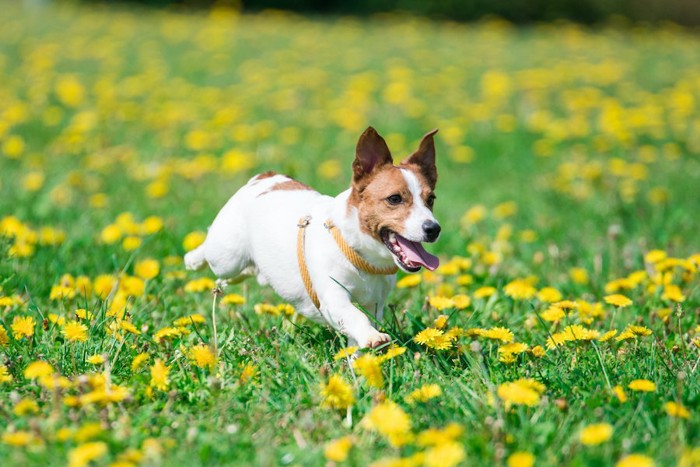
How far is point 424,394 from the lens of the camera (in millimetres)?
2553

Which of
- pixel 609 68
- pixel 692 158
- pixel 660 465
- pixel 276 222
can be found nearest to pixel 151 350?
pixel 276 222

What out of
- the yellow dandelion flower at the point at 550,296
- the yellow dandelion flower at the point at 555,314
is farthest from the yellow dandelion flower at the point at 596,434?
the yellow dandelion flower at the point at 550,296

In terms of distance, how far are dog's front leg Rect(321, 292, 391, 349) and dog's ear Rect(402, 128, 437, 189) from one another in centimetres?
56

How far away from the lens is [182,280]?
401 centimetres

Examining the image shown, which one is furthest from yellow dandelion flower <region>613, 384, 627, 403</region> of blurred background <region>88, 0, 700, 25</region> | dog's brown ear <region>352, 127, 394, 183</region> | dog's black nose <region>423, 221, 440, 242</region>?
blurred background <region>88, 0, 700, 25</region>

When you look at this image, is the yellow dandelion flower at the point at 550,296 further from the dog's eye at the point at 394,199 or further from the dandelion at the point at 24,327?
the dandelion at the point at 24,327

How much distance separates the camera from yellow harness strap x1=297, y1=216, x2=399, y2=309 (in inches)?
118

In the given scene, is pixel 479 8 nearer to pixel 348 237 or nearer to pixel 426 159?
pixel 426 159

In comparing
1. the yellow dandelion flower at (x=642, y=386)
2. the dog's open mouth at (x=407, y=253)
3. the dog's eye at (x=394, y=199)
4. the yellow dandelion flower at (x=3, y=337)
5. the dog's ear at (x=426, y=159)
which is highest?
the dog's ear at (x=426, y=159)

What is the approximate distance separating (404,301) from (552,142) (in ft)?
13.3

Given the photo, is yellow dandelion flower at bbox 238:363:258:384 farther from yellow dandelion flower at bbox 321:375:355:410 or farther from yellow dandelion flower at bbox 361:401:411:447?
yellow dandelion flower at bbox 361:401:411:447

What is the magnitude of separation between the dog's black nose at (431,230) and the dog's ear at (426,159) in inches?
13.2

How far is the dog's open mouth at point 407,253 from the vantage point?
287cm

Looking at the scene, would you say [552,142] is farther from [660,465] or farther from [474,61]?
[660,465]
